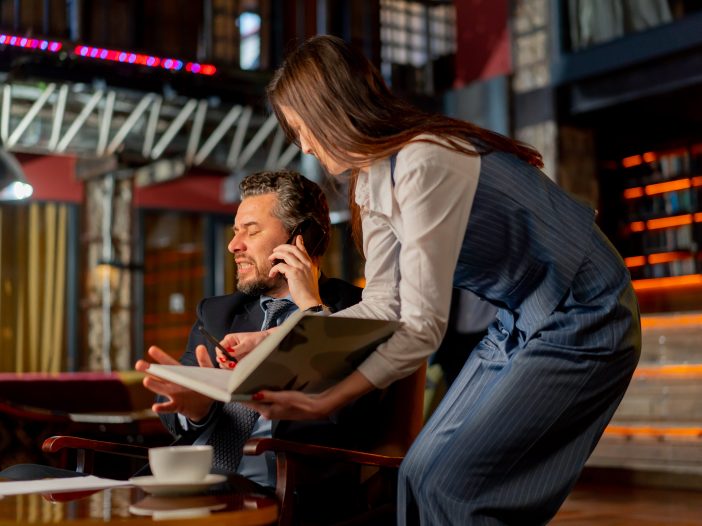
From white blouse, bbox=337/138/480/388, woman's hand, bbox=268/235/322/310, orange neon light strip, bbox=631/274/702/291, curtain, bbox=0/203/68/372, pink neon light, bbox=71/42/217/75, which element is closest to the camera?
white blouse, bbox=337/138/480/388

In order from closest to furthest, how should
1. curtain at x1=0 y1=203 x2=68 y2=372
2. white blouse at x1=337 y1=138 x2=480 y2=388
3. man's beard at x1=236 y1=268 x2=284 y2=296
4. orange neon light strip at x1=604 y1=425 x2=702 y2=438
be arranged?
white blouse at x1=337 y1=138 x2=480 y2=388, man's beard at x1=236 y1=268 x2=284 y2=296, orange neon light strip at x1=604 y1=425 x2=702 y2=438, curtain at x1=0 y1=203 x2=68 y2=372

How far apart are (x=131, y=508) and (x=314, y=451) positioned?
56 centimetres

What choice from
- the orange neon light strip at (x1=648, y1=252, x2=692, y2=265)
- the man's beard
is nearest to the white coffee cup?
the man's beard

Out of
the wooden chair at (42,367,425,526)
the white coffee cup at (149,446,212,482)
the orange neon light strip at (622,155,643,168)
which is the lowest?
the wooden chair at (42,367,425,526)

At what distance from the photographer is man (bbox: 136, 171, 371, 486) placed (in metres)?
2.13

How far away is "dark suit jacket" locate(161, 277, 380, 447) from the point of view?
218 cm

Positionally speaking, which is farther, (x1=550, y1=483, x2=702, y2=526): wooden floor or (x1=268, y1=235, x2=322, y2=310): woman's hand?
(x1=550, y1=483, x2=702, y2=526): wooden floor

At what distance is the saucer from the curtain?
9.67 metres

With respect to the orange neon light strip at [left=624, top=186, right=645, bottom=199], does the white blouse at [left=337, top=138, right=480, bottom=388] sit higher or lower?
lower

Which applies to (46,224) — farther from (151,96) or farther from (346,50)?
(346,50)

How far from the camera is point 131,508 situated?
1397mm

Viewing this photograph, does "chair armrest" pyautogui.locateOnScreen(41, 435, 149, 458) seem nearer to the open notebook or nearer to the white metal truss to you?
the open notebook

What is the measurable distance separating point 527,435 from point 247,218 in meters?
1.21

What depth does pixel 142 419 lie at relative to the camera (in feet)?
13.6
